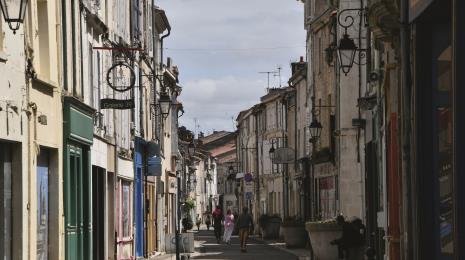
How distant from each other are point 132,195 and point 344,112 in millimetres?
7038

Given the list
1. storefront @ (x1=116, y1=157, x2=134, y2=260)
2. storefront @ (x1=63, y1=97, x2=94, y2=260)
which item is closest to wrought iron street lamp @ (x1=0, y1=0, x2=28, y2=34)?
storefront @ (x1=63, y1=97, x2=94, y2=260)

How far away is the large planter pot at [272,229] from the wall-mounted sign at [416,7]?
163ft

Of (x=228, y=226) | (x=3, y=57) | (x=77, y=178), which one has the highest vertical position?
(x=3, y=57)

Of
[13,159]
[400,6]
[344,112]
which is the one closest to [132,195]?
[344,112]

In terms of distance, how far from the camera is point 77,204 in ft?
81.1

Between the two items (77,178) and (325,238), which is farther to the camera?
(325,238)

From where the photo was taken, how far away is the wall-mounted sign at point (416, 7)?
11902 millimetres

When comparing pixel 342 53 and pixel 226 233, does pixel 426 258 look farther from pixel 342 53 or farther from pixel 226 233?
pixel 226 233

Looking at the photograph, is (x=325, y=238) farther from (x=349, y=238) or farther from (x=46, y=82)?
(x=46, y=82)

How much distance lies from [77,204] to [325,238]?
914cm

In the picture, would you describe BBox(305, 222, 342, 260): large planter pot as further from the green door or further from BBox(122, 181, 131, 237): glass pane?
the green door

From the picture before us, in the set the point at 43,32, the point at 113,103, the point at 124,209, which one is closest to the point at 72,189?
the point at 43,32

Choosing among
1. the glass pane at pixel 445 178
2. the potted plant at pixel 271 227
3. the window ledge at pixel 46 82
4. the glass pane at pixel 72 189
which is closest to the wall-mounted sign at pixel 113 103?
the glass pane at pixel 72 189

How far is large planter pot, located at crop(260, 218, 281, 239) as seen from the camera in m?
62.5
